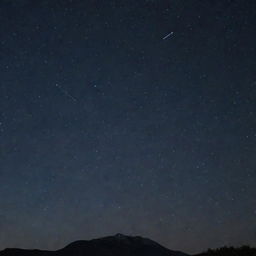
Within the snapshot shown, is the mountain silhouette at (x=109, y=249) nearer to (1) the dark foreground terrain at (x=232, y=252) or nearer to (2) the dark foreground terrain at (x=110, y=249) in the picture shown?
(2) the dark foreground terrain at (x=110, y=249)

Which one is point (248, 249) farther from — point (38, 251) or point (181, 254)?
point (38, 251)

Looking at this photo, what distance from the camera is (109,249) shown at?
217 ft

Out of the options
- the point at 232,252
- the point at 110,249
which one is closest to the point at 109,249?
the point at 110,249

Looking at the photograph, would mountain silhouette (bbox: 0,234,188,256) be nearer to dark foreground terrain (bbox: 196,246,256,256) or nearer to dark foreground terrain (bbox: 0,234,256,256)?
dark foreground terrain (bbox: 0,234,256,256)

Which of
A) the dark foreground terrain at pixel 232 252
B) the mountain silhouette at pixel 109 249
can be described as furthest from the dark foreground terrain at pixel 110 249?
the dark foreground terrain at pixel 232 252

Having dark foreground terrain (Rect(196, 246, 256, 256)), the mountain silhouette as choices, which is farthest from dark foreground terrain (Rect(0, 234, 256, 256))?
dark foreground terrain (Rect(196, 246, 256, 256))

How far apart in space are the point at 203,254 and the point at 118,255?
3580cm

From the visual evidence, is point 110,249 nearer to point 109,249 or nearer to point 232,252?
point 109,249

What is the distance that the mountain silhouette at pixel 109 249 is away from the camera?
62344mm

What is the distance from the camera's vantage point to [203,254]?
30.9 meters

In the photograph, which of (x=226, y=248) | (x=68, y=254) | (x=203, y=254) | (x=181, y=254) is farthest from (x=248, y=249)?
(x=68, y=254)

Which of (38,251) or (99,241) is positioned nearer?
(38,251)

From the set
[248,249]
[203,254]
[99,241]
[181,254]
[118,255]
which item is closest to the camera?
[248,249]

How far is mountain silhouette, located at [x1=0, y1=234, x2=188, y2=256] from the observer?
205 ft
